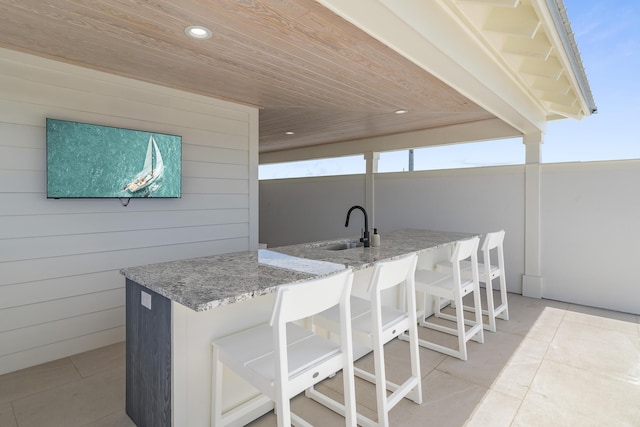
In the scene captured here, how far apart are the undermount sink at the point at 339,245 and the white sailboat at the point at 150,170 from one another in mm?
1610

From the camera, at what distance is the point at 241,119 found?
3.78 meters

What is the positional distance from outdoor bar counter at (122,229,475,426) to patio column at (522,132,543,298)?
11.0 ft

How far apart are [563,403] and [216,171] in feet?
11.5

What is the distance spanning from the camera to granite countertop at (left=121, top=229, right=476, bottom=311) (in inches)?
55.6

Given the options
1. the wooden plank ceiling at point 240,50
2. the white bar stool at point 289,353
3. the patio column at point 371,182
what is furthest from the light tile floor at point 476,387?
the patio column at point 371,182

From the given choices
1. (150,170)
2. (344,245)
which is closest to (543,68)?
(344,245)

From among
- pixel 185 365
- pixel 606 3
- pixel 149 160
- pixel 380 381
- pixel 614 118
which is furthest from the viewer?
pixel 614 118

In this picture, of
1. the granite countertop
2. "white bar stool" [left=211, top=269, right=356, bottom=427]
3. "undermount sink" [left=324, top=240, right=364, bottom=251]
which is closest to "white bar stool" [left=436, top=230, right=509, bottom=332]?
the granite countertop

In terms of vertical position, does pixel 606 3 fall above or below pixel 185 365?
above

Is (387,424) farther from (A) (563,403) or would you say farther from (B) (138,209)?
(B) (138,209)

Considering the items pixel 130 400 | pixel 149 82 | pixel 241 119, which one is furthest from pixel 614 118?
pixel 130 400

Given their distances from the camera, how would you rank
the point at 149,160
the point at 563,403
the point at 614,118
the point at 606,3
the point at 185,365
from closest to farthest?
the point at 185,365
the point at 563,403
the point at 149,160
the point at 606,3
the point at 614,118

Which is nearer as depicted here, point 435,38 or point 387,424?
point 387,424

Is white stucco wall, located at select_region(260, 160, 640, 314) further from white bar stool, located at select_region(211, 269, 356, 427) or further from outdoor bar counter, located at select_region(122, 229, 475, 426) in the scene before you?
white bar stool, located at select_region(211, 269, 356, 427)
